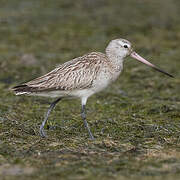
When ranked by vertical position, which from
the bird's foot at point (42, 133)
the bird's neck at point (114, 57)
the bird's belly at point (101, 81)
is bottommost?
the bird's foot at point (42, 133)

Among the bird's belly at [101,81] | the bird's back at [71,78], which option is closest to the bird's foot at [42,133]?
the bird's back at [71,78]

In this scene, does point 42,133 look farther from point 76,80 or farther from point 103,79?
point 103,79

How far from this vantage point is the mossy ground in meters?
6.64

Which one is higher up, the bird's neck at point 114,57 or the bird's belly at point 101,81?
the bird's neck at point 114,57

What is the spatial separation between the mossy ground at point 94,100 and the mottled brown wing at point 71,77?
854 mm

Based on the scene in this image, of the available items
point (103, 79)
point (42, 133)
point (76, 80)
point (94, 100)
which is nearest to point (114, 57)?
point (103, 79)

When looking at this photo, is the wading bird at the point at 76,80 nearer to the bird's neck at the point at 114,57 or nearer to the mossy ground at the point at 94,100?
the bird's neck at the point at 114,57

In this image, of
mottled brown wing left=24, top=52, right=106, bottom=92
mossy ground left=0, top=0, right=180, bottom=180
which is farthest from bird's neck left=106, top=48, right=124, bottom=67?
mossy ground left=0, top=0, right=180, bottom=180

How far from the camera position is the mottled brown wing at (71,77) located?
26.7 feet

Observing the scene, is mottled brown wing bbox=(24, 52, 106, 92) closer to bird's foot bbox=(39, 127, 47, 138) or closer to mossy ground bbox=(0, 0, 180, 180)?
bird's foot bbox=(39, 127, 47, 138)

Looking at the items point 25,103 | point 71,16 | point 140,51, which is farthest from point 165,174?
point 71,16

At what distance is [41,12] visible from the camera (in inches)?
701

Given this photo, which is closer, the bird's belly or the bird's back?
the bird's back

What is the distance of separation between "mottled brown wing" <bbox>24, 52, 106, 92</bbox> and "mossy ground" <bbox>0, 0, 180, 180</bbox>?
0.85 m
